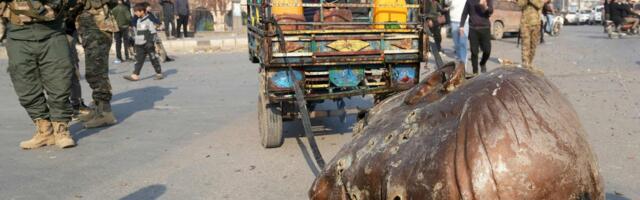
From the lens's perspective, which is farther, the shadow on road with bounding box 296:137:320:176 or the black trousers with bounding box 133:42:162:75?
the black trousers with bounding box 133:42:162:75

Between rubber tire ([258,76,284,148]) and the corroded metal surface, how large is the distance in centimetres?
319

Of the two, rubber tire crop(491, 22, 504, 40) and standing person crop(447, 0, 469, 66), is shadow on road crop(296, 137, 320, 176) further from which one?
rubber tire crop(491, 22, 504, 40)

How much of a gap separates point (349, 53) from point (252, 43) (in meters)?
1.67

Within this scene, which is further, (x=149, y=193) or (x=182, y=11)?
(x=182, y=11)

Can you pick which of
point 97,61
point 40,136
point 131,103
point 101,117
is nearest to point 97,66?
point 97,61

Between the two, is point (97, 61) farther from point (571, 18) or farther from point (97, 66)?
point (571, 18)

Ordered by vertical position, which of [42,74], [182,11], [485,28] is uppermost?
[182,11]

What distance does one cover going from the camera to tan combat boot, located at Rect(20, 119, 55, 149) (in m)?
6.30

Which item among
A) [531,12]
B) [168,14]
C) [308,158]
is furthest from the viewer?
[168,14]

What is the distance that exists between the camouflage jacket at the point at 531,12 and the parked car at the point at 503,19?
12.5 meters

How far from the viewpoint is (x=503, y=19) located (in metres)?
23.9

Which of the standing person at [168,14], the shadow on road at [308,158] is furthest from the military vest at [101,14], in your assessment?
the standing person at [168,14]

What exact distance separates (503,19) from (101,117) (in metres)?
19.5

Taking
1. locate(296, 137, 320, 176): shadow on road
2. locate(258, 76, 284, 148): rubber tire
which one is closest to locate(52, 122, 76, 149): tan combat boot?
locate(258, 76, 284, 148): rubber tire
